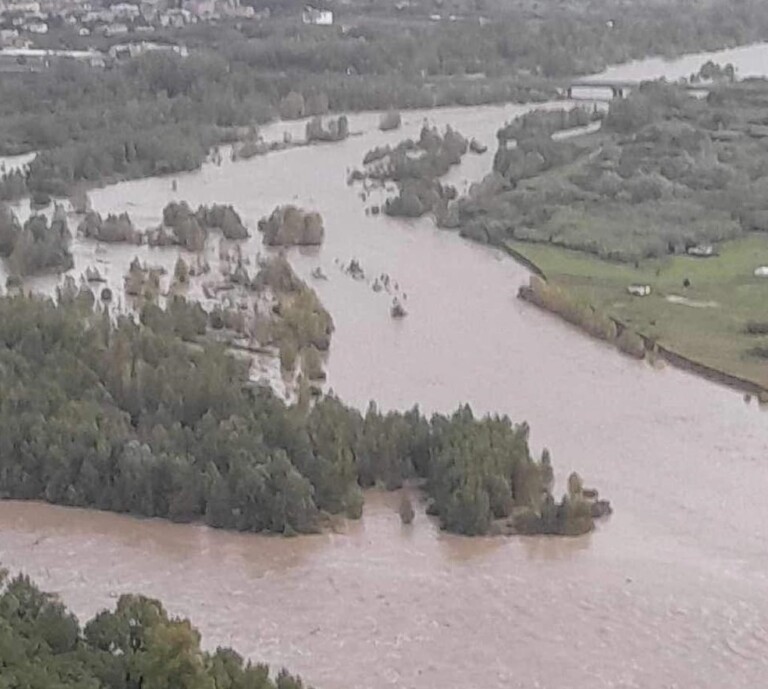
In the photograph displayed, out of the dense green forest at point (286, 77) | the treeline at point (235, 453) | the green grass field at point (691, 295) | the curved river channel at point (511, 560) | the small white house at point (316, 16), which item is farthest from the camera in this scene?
the small white house at point (316, 16)

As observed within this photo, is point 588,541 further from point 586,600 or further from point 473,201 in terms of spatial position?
point 473,201

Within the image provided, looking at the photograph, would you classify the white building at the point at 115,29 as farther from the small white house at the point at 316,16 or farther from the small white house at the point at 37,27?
the small white house at the point at 316,16

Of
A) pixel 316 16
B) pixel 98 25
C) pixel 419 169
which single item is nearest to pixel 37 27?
pixel 98 25

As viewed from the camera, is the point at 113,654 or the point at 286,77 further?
the point at 286,77

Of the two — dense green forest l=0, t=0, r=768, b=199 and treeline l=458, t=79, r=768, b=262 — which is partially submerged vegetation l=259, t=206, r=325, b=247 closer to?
treeline l=458, t=79, r=768, b=262

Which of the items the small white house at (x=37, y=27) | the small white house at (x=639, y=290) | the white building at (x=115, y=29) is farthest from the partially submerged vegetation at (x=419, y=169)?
the small white house at (x=37, y=27)

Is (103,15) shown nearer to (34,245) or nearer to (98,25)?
(98,25)
